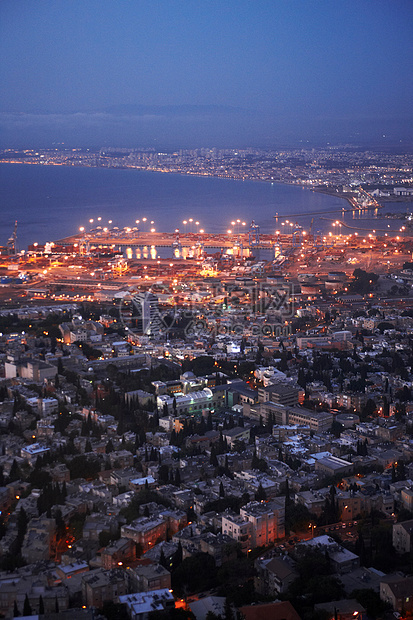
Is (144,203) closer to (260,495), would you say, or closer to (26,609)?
(260,495)

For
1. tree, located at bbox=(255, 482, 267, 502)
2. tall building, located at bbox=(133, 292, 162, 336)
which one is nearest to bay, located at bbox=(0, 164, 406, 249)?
tall building, located at bbox=(133, 292, 162, 336)

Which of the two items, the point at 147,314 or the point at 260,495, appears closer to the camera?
the point at 260,495

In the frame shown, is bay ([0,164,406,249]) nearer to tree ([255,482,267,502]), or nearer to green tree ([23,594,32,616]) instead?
tree ([255,482,267,502])

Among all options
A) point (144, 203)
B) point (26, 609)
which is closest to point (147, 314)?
point (26, 609)

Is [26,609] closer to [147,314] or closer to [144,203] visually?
[147,314]

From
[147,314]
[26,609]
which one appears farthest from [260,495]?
[147,314]

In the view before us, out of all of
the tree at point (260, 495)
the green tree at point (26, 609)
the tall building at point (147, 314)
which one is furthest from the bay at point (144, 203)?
the green tree at point (26, 609)

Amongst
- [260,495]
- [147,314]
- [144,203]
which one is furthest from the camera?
[144,203]

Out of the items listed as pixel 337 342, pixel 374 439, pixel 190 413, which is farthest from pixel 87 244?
pixel 374 439

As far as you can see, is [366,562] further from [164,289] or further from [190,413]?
[164,289]

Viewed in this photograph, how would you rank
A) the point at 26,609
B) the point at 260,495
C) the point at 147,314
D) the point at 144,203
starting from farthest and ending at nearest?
the point at 144,203 → the point at 147,314 → the point at 260,495 → the point at 26,609
